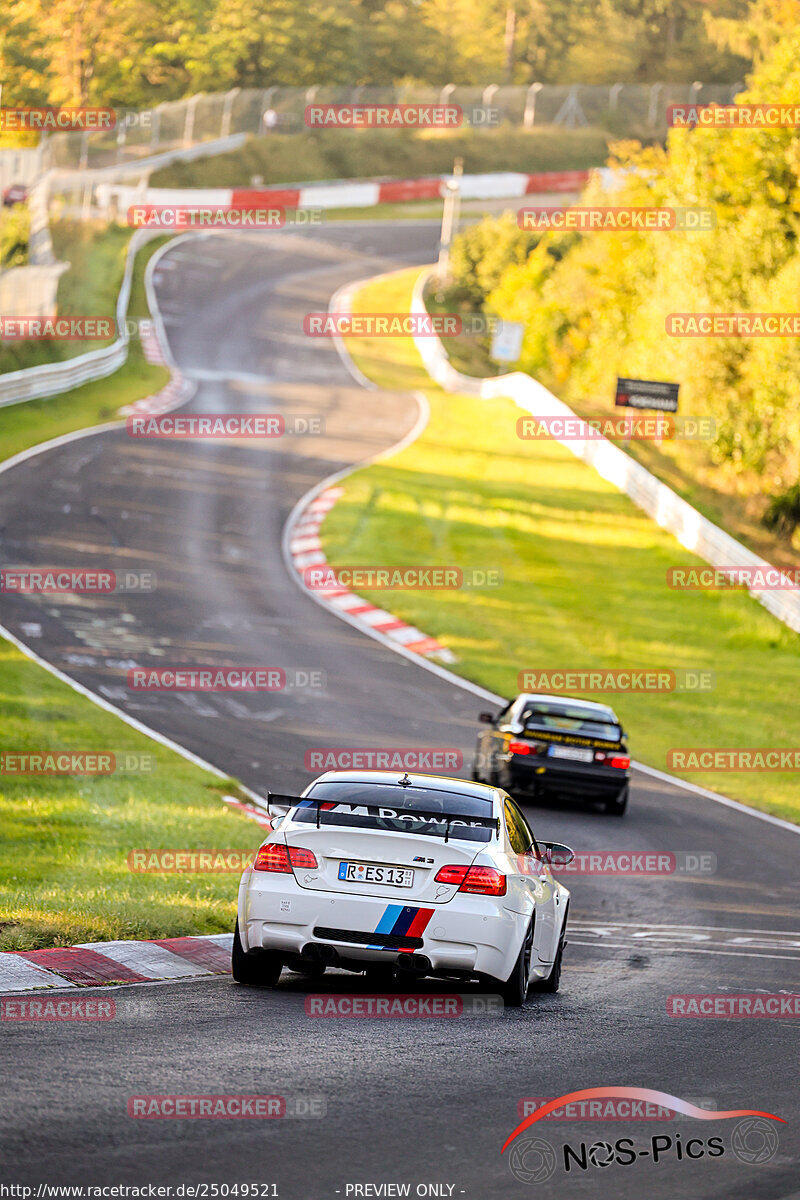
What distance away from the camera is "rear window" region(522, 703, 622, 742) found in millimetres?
17828

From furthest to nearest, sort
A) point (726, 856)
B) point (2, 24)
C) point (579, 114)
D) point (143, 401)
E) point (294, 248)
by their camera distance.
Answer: point (579, 114), point (294, 248), point (2, 24), point (143, 401), point (726, 856)

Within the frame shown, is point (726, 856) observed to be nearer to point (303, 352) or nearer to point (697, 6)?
point (303, 352)

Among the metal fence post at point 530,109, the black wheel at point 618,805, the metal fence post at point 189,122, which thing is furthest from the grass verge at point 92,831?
the metal fence post at point 530,109

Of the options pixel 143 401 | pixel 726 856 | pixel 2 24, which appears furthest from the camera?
pixel 2 24

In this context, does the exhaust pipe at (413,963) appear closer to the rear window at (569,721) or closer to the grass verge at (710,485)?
the rear window at (569,721)

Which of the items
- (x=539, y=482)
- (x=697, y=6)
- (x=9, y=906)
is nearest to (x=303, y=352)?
(x=539, y=482)

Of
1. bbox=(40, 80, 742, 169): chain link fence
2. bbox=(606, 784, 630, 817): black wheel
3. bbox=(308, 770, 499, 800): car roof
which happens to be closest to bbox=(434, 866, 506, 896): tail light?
bbox=(308, 770, 499, 800): car roof

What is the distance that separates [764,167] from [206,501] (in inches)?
815

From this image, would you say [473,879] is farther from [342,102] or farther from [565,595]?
[342,102]

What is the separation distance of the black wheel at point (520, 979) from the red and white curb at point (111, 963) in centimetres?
184

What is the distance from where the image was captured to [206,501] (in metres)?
32.6

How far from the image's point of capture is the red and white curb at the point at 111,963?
26.8ft

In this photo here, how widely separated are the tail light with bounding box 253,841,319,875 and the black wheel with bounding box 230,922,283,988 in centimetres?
39

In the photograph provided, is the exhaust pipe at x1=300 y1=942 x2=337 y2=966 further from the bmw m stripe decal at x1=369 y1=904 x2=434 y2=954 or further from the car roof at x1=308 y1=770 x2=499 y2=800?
the car roof at x1=308 y1=770 x2=499 y2=800
